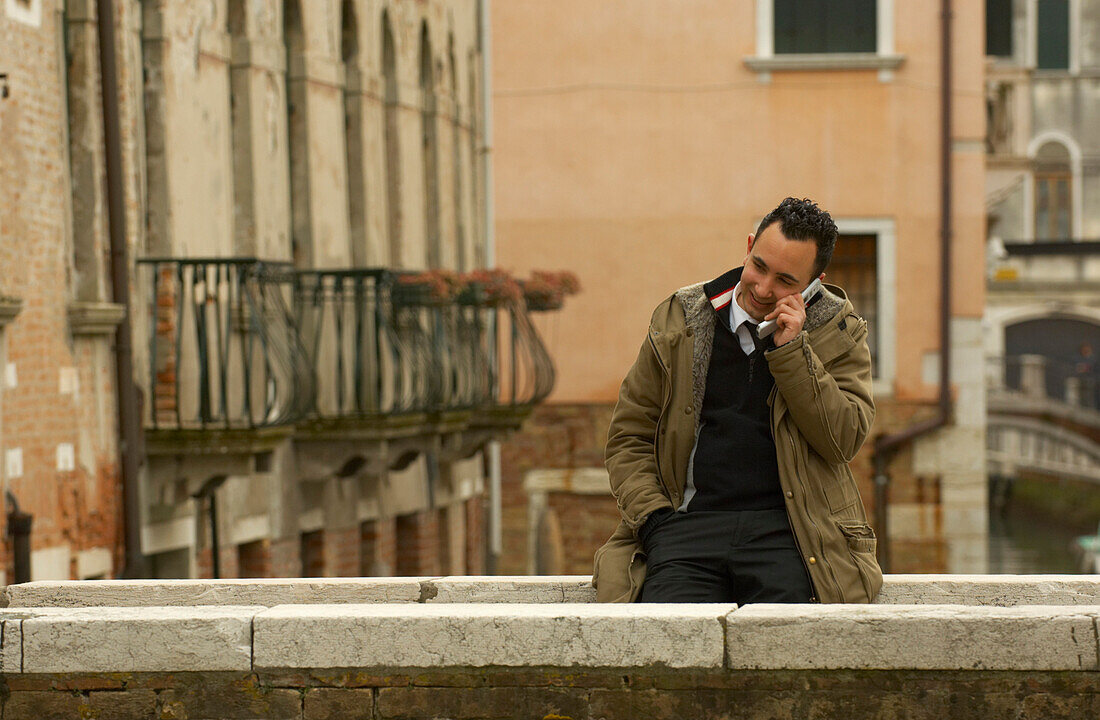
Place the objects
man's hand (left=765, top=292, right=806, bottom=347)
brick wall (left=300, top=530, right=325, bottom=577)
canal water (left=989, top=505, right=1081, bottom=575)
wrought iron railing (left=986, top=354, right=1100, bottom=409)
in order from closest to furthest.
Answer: man's hand (left=765, top=292, right=806, bottom=347), brick wall (left=300, top=530, right=325, bottom=577), canal water (left=989, top=505, right=1081, bottom=575), wrought iron railing (left=986, top=354, right=1100, bottom=409)

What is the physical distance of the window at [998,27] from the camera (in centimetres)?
4950

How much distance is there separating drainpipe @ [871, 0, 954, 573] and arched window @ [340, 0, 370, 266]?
6346mm

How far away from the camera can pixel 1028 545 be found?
38.9m

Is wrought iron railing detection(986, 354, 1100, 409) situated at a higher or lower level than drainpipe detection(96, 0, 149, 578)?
lower

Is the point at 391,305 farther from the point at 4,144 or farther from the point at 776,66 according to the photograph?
Answer: the point at 776,66

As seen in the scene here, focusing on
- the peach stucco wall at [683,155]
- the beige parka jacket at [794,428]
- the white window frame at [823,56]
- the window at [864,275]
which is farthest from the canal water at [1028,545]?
the beige parka jacket at [794,428]

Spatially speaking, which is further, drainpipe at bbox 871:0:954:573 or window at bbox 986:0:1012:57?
window at bbox 986:0:1012:57

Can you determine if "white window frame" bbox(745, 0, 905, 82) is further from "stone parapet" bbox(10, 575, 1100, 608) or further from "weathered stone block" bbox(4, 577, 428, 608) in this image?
"weathered stone block" bbox(4, 577, 428, 608)

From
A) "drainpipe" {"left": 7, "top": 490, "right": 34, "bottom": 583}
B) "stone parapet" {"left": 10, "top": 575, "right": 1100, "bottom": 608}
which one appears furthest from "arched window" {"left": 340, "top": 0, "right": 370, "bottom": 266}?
"stone parapet" {"left": 10, "top": 575, "right": 1100, "bottom": 608}

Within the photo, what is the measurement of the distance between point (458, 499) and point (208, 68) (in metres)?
6.24

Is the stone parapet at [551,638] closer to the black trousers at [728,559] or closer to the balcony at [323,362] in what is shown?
the black trousers at [728,559]

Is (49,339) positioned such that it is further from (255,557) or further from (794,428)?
(794,428)

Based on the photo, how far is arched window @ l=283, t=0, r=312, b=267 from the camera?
559 inches

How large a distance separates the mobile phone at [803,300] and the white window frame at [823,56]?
13955mm
